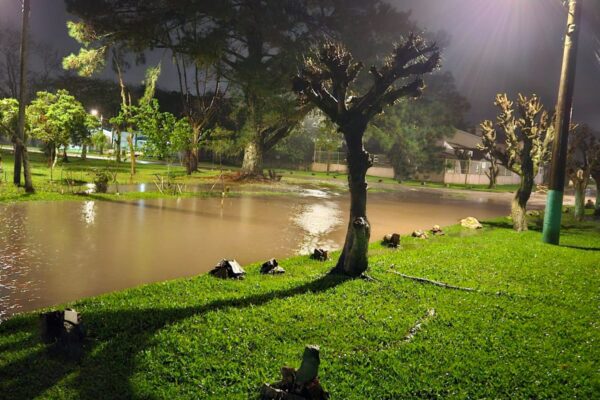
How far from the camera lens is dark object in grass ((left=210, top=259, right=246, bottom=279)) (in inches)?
274

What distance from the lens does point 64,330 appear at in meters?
4.21

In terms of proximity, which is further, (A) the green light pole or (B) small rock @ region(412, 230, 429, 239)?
(B) small rock @ region(412, 230, 429, 239)

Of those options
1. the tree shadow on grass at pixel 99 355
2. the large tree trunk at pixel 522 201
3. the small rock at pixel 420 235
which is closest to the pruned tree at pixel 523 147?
the large tree trunk at pixel 522 201

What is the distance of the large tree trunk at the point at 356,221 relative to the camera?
23.9ft

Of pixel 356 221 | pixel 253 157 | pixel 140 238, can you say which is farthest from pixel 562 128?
pixel 253 157

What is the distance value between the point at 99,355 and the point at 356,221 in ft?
14.4

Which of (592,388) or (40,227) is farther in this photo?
(40,227)

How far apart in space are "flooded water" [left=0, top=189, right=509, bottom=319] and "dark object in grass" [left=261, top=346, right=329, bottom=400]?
143 inches

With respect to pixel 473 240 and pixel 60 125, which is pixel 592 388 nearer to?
pixel 473 240

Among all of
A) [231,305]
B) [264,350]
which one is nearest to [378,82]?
[231,305]

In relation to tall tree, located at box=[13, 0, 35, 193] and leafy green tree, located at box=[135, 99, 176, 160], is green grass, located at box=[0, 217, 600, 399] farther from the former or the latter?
leafy green tree, located at box=[135, 99, 176, 160]

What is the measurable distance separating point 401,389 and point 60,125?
2020cm

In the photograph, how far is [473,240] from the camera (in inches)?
462

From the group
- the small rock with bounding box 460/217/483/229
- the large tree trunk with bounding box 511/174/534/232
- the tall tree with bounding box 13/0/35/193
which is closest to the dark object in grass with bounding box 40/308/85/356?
the tall tree with bounding box 13/0/35/193
